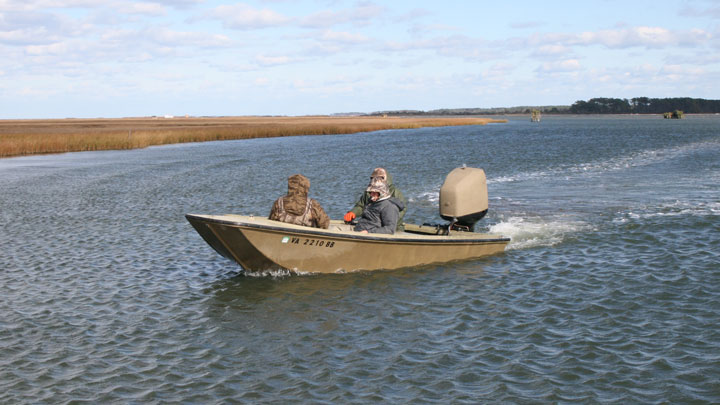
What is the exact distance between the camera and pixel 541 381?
342 inches

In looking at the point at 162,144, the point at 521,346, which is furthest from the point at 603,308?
the point at 162,144

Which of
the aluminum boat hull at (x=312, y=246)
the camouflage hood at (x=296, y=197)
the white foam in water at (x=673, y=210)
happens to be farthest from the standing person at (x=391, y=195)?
the white foam in water at (x=673, y=210)

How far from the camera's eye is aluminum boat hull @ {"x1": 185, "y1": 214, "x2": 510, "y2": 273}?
42.4ft

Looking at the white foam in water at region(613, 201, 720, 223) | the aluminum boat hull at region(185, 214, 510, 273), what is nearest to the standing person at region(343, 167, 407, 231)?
the aluminum boat hull at region(185, 214, 510, 273)

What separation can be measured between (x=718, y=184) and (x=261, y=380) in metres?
25.9

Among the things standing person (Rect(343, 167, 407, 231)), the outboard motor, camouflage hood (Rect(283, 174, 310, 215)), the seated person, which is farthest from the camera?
the outboard motor

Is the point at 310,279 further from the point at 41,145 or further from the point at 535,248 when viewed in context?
the point at 41,145

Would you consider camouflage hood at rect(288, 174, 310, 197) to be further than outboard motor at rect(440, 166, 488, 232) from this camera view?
No

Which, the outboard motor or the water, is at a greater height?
the outboard motor

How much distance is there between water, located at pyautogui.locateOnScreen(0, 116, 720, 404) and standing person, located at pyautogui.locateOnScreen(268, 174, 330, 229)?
126cm

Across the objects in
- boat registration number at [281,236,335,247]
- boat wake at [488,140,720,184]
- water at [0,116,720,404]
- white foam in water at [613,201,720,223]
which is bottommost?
water at [0,116,720,404]

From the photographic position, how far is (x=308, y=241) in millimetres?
13461

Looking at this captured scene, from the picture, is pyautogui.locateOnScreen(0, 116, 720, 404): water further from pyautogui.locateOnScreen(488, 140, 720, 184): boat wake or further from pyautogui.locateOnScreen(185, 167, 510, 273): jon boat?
pyautogui.locateOnScreen(488, 140, 720, 184): boat wake

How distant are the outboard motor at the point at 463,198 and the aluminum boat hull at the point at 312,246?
77 centimetres
